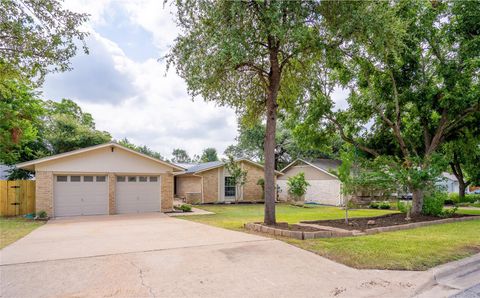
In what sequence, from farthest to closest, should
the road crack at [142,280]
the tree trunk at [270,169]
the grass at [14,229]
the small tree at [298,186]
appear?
1. the small tree at [298,186]
2. the tree trunk at [270,169]
3. the grass at [14,229]
4. the road crack at [142,280]

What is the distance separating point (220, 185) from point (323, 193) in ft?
26.5

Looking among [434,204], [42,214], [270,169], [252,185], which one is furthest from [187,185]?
[434,204]

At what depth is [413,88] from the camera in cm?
1382

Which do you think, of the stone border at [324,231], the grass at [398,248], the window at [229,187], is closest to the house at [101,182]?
the window at [229,187]

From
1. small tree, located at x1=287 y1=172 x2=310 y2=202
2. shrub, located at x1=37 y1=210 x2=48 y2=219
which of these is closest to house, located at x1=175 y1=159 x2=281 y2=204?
small tree, located at x1=287 y1=172 x2=310 y2=202

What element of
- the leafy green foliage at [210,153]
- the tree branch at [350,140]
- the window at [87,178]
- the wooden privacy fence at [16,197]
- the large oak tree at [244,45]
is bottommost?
the wooden privacy fence at [16,197]

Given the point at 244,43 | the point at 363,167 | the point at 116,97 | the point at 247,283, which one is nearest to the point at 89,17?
the point at 244,43

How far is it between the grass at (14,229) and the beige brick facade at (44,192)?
112 cm

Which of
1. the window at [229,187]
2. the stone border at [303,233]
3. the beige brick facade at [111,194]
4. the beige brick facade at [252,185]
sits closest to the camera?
the stone border at [303,233]

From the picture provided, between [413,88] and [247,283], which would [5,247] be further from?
[413,88]

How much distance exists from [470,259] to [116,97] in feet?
56.0

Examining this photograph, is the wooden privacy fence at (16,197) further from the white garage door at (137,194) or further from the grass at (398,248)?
the grass at (398,248)

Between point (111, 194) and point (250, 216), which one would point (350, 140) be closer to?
point (250, 216)

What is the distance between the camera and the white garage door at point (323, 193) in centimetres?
2230
